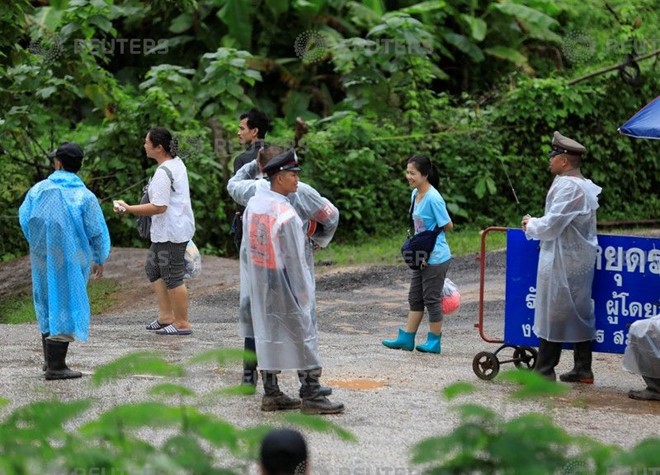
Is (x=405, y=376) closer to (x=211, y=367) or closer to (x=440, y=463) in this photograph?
(x=211, y=367)

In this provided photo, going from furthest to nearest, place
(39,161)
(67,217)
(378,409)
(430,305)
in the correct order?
(39,161) < (430,305) < (67,217) < (378,409)

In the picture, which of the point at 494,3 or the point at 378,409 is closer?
the point at 378,409

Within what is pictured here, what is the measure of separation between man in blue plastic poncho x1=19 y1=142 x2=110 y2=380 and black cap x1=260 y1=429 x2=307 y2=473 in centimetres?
502

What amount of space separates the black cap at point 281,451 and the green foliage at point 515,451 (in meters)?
0.39

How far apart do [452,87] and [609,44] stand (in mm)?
3484

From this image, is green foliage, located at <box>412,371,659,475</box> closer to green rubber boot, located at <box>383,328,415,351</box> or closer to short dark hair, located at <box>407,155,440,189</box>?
short dark hair, located at <box>407,155,440,189</box>

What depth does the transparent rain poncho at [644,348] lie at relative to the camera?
8.66m

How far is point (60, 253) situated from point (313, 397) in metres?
2.32

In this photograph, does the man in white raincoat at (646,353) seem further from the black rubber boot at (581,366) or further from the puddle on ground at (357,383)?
the puddle on ground at (357,383)

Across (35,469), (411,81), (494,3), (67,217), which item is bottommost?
(35,469)

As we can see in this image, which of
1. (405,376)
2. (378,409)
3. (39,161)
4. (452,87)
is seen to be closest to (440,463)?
(378,409)

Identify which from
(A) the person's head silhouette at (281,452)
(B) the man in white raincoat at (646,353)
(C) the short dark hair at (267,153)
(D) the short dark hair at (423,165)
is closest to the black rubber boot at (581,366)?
(B) the man in white raincoat at (646,353)

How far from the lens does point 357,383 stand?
30.1 feet

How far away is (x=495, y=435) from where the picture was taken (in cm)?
427
